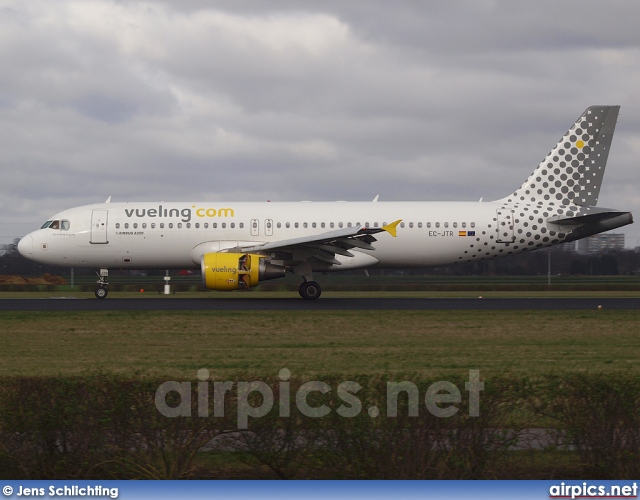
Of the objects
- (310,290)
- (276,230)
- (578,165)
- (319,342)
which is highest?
(578,165)

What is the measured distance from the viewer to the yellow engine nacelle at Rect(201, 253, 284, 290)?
89.8ft

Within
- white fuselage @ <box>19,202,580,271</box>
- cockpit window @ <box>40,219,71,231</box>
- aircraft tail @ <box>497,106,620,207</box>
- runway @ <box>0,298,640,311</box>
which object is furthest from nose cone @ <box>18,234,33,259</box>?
aircraft tail @ <box>497,106,620,207</box>

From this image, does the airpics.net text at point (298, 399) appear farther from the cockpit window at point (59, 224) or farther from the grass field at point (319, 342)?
the cockpit window at point (59, 224)

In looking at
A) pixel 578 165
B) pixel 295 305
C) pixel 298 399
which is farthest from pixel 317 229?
pixel 298 399

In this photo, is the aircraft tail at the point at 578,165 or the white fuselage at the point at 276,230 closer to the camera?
the white fuselage at the point at 276,230

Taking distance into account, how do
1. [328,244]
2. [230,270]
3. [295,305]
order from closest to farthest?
1. [230,270]
2. [295,305]
3. [328,244]

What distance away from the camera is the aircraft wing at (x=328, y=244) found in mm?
27938

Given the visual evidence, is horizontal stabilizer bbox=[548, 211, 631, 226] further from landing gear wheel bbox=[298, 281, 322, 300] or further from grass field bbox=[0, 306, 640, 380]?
landing gear wheel bbox=[298, 281, 322, 300]

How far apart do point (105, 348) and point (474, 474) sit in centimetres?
1129

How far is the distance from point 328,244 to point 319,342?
11.1 metres

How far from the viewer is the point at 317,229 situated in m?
31.4

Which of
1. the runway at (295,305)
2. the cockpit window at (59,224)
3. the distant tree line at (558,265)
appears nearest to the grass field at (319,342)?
the runway at (295,305)

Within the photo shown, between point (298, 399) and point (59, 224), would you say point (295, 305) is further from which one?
point (298, 399)

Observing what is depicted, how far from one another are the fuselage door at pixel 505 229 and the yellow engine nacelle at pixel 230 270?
9531 millimetres
